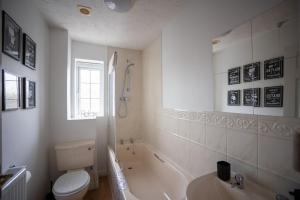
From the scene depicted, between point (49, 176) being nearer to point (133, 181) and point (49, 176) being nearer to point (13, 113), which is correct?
point (133, 181)

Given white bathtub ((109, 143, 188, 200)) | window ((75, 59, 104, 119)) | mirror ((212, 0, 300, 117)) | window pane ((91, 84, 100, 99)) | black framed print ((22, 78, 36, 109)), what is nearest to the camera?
mirror ((212, 0, 300, 117))

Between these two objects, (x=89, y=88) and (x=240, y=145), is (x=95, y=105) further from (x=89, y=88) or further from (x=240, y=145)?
(x=240, y=145)

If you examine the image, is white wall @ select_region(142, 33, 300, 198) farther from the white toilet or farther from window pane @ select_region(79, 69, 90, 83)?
window pane @ select_region(79, 69, 90, 83)

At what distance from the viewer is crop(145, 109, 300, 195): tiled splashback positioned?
85 cm

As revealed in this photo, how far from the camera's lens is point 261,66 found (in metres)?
0.97

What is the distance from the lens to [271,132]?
0.92 metres

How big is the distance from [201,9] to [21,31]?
1750 mm

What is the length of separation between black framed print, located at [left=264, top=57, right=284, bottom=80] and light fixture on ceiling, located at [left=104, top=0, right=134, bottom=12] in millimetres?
1378

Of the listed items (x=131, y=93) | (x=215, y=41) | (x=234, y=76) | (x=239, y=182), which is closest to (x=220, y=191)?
(x=239, y=182)

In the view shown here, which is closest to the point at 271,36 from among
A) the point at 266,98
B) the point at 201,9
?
the point at 266,98

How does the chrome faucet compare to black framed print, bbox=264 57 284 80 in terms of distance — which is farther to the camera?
the chrome faucet

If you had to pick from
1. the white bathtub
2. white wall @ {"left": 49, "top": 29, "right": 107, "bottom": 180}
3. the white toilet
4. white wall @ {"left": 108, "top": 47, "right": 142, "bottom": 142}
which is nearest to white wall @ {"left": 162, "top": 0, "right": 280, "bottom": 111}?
the white bathtub

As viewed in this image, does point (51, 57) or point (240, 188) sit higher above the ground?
point (51, 57)

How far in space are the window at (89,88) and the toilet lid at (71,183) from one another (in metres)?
1.12
